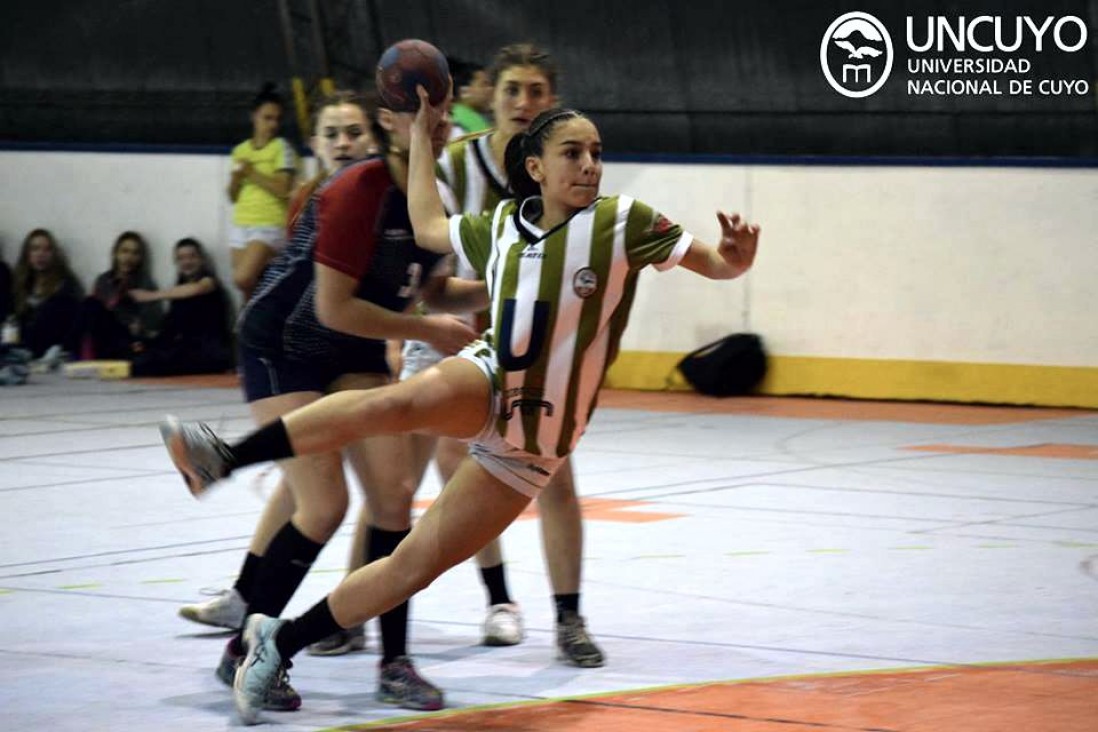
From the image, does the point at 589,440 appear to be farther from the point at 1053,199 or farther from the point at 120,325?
the point at 120,325

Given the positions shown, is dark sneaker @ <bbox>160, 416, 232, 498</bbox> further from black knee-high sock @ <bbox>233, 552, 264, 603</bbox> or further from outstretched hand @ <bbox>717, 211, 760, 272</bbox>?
outstretched hand @ <bbox>717, 211, 760, 272</bbox>

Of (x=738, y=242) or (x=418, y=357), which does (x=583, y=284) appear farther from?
(x=418, y=357)

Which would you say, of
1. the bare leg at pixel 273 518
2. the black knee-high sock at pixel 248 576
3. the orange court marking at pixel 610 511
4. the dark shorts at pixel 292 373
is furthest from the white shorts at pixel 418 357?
the orange court marking at pixel 610 511

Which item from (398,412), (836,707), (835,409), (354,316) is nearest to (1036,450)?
(835,409)

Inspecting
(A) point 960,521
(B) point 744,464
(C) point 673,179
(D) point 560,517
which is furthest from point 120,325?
(D) point 560,517

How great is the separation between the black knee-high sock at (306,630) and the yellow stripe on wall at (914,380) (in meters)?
9.83

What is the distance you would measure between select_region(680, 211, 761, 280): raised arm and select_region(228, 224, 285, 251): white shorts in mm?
11114

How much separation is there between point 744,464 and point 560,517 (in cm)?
500

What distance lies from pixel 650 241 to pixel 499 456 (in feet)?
2.51

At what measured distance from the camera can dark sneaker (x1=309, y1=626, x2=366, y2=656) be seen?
21.0 feet

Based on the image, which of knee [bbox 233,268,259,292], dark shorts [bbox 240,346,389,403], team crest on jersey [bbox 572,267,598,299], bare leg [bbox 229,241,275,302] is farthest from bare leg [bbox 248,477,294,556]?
bare leg [bbox 229,241,275,302]

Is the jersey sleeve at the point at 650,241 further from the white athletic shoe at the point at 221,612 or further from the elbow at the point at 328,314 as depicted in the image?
the white athletic shoe at the point at 221,612

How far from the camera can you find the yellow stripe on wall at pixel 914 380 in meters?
14.3

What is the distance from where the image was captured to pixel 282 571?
587cm
